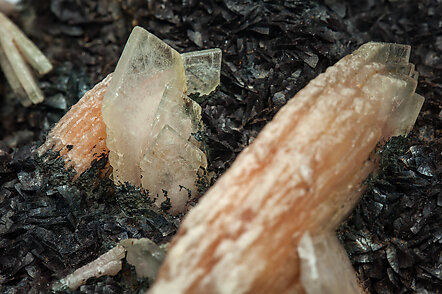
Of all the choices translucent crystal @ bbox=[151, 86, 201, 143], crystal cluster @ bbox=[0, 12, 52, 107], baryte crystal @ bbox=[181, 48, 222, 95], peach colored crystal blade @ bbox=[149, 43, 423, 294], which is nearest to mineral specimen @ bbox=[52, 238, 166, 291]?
peach colored crystal blade @ bbox=[149, 43, 423, 294]

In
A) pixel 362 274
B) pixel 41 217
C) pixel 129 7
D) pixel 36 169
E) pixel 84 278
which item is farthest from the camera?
pixel 129 7

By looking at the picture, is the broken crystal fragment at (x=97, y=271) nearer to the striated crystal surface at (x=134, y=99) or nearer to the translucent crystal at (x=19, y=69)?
the striated crystal surface at (x=134, y=99)

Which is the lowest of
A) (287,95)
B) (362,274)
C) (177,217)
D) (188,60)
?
(362,274)

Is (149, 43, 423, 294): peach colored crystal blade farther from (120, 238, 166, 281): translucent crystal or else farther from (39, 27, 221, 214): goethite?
(39, 27, 221, 214): goethite

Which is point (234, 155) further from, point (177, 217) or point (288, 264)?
point (288, 264)

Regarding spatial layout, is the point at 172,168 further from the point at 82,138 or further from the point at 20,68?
the point at 20,68

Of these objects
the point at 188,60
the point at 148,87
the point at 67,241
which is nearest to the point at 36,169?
the point at 67,241
